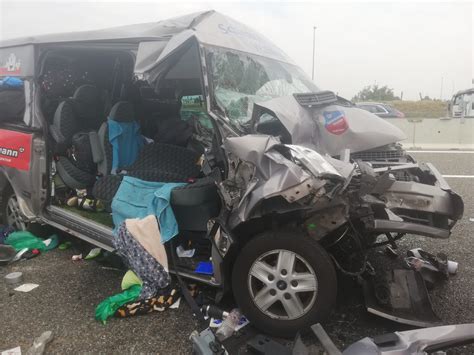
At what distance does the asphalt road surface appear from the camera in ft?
8.71

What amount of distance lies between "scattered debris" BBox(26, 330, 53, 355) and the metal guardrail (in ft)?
43.3

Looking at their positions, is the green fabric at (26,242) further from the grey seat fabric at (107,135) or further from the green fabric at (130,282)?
the green fabric at (130,282)

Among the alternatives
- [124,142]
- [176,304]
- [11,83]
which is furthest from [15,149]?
[176,304]

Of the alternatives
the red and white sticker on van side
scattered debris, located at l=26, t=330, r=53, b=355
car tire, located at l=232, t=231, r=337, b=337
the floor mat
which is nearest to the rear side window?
the red and white sticker on van side

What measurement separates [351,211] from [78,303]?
2226mm

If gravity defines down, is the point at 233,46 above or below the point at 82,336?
above

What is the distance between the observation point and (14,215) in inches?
176

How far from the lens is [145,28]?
3.54 meters

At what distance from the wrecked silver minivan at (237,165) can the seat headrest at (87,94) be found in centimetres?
1

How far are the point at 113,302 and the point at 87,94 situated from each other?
2.73 m

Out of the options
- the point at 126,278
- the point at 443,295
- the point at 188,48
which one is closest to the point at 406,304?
the point at 443,295

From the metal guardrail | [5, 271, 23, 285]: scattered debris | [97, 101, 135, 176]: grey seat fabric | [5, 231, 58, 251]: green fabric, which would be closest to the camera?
[5, 271, 23, 285]: scattered debris

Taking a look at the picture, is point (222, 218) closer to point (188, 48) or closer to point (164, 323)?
point (164, 323)

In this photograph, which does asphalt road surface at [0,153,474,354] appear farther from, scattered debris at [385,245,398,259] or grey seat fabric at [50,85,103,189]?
grey seat fabric at [50,85,103,189]
